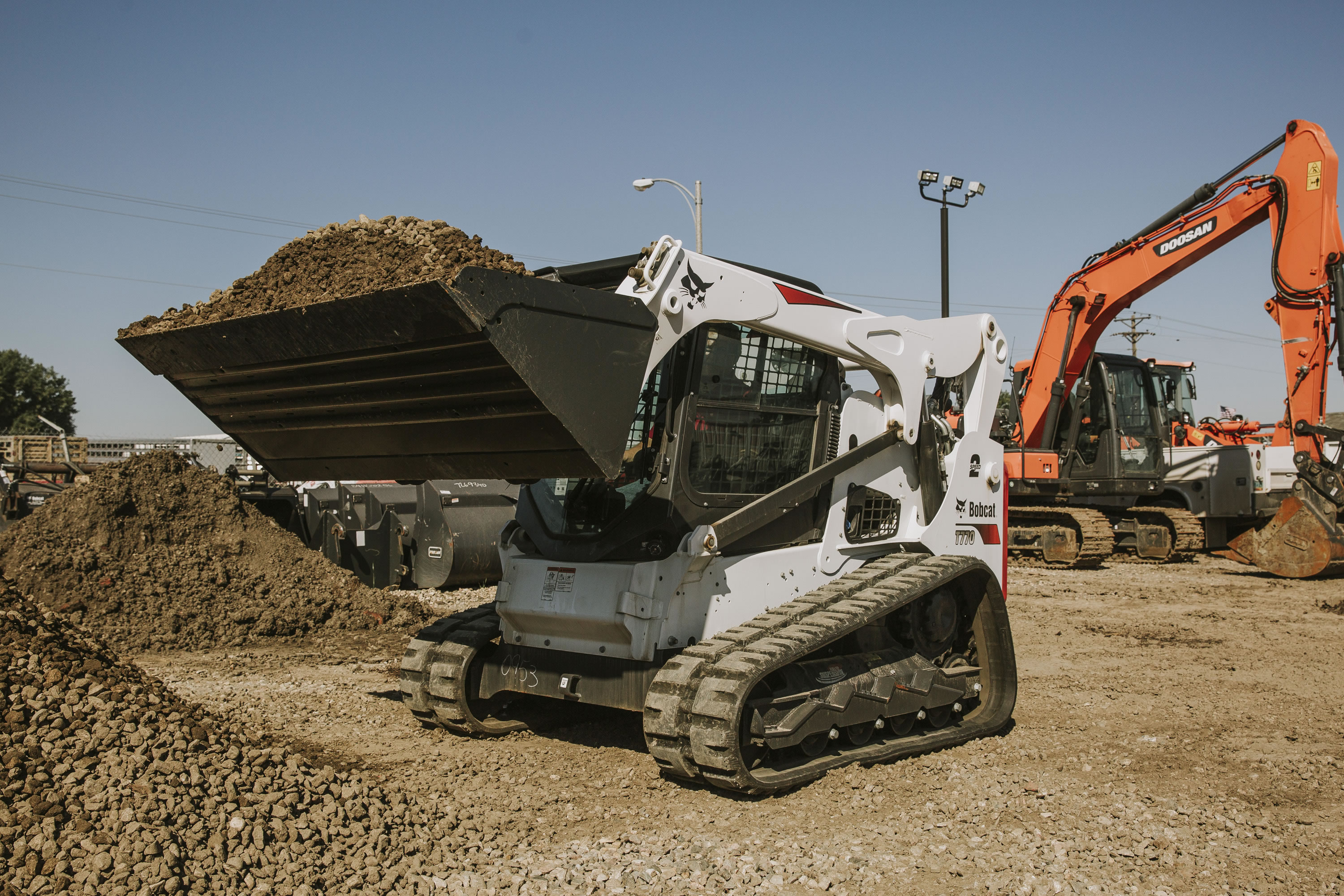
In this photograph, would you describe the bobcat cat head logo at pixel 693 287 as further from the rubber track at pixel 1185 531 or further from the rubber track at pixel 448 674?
the rubber track at pixel 1185 531

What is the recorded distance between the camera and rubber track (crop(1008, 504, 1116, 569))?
1577 cm

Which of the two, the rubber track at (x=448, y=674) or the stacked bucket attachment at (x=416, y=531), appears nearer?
the rubber track at (x=448, y=674)

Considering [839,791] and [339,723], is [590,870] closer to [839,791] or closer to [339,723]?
[839,791]

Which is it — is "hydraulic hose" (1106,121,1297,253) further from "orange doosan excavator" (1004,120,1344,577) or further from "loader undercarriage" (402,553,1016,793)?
"loader undercarriage" (402,553,1016,793)

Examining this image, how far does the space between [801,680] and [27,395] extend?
82717 mm

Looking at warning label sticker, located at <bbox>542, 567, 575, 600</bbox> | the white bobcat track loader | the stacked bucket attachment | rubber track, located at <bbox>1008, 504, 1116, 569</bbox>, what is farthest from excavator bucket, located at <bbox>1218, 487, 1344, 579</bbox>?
warning label sticker, located at <bbox>542, 567, 575, 600</bbox>

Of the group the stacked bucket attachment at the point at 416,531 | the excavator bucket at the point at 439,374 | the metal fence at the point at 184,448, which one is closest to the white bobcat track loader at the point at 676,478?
the excavator bucket at the point at 439,374

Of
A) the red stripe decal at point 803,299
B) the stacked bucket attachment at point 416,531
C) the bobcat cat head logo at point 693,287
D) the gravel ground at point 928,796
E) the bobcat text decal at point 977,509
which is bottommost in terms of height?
the gravel ground at point 928,796

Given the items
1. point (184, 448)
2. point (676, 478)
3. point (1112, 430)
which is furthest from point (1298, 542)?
point (184, 448)

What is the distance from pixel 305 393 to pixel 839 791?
3211mm

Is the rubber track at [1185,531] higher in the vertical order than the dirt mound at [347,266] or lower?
lower

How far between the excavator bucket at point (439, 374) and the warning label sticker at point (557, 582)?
0.79 metres

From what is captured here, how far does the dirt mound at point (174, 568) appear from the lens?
972 centimetres

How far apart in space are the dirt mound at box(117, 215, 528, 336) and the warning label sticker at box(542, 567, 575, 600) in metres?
1.74
